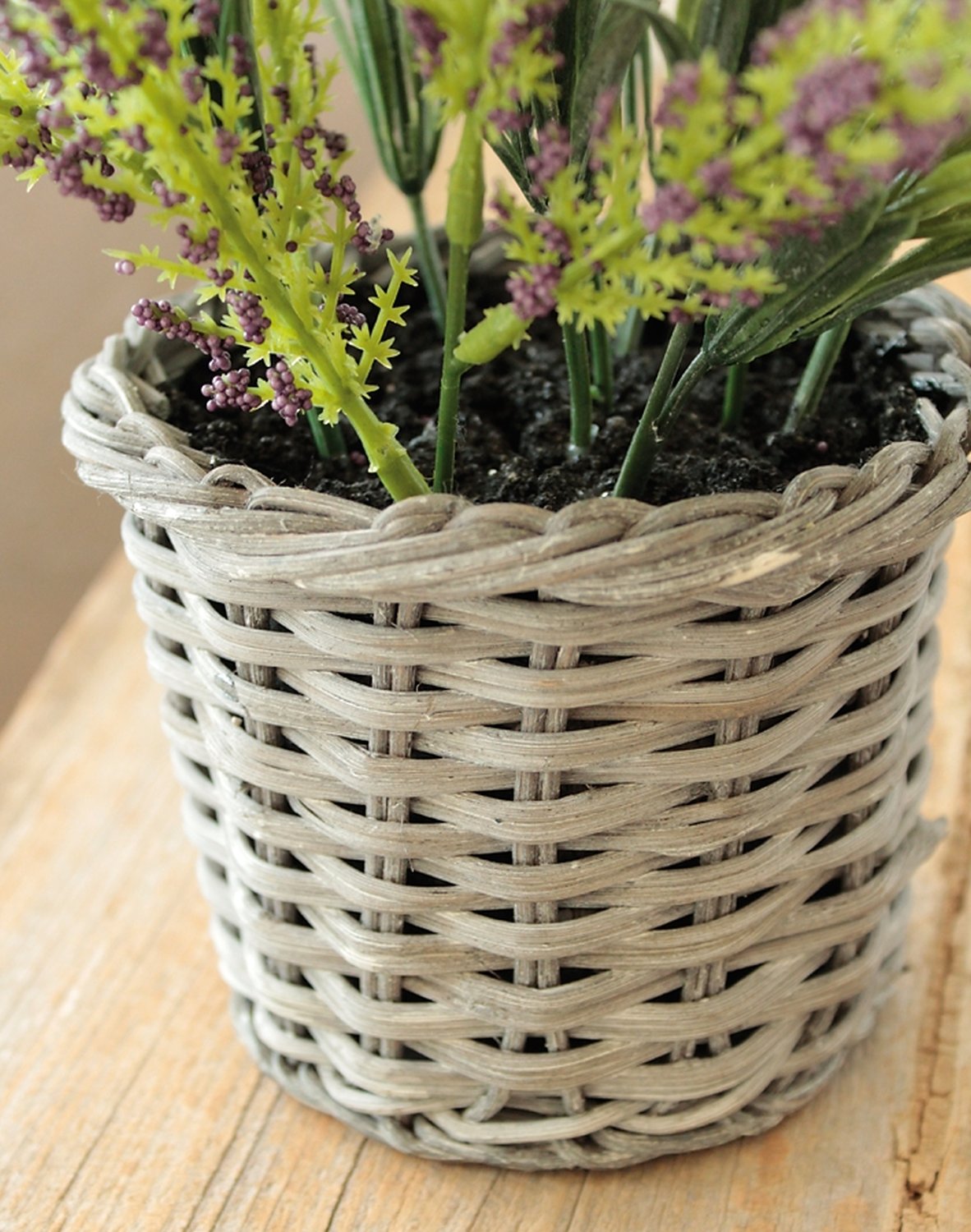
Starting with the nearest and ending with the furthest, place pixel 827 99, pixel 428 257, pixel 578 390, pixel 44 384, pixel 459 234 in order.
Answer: pixel 827 99, pixel 459 234, pixel 578 390, pixel 428 257, pixel 44 384

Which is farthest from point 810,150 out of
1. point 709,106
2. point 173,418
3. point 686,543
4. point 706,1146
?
point 706,1146

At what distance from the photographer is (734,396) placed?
0.61 metres

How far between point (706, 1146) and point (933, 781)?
12.6 inches

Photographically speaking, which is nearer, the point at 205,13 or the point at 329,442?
the point at 205,13

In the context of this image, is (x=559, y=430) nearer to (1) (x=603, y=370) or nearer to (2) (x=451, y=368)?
(1) (x=603, y=370)

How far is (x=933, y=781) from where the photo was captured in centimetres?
84

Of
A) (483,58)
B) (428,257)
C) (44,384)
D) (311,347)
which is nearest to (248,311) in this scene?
(311,347)

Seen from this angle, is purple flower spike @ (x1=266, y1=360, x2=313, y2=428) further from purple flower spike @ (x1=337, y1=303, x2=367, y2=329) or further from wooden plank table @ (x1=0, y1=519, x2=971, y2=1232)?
wooden plank table @ (x1=0, y1=519, x2=971, y2=1232)

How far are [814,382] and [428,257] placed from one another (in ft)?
0.66

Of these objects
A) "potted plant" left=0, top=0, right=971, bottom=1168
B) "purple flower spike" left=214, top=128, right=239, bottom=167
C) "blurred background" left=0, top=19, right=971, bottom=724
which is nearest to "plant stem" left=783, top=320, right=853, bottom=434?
"potted plant" left=0, top=0, right=971, bottom=1168

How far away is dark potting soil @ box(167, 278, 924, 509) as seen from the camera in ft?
1.78

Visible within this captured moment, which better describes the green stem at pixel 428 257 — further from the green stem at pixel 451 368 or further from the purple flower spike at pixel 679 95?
the purple flower spike at pixel 679 95

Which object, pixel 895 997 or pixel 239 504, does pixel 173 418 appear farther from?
pixel 895 997

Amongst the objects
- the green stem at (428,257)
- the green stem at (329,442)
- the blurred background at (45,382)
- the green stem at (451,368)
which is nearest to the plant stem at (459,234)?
the green stem at (451,368)
